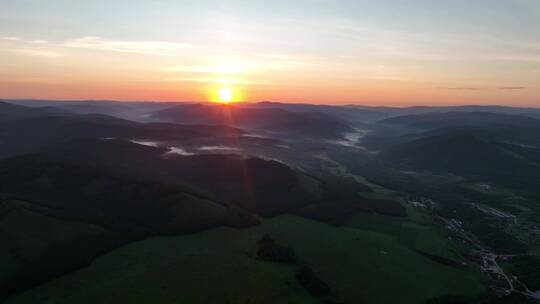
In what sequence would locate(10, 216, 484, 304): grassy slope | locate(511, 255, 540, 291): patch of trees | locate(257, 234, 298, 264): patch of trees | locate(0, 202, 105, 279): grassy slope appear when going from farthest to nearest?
locate(257, 234, 298, 264): patch of trees → locate(511, 255, 540, 291): patch of trees → locate(0, 202, 105, 279): grassy slope → locate(10, 216, 484, 304): grassy slope

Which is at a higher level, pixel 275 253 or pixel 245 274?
pixel 275 253

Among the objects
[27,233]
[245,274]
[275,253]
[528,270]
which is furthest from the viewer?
[528,270]

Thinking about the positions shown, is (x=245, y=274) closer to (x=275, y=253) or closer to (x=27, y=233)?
(x=275, y=253)

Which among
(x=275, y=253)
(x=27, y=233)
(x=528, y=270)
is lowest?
(x=528, y=270)

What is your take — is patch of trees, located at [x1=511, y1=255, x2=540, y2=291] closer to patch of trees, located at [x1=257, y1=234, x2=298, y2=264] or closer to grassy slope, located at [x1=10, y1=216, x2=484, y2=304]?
grassy slope, located at [x1=10, y1=216, x2=484, y2=304]

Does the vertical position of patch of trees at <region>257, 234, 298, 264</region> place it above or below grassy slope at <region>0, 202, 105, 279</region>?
below

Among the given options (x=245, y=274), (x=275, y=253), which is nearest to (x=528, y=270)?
(x=275, y=253)

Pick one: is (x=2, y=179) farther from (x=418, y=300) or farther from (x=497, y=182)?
(x=497, y=182)

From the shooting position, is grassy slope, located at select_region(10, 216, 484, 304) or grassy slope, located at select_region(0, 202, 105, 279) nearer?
grassy slope, located at select_region(10, 216, 484, 304)

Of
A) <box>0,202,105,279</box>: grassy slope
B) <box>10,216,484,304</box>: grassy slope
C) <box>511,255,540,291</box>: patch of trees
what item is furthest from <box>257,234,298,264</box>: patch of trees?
<box>511,255,540,291</box>: patch of trees
